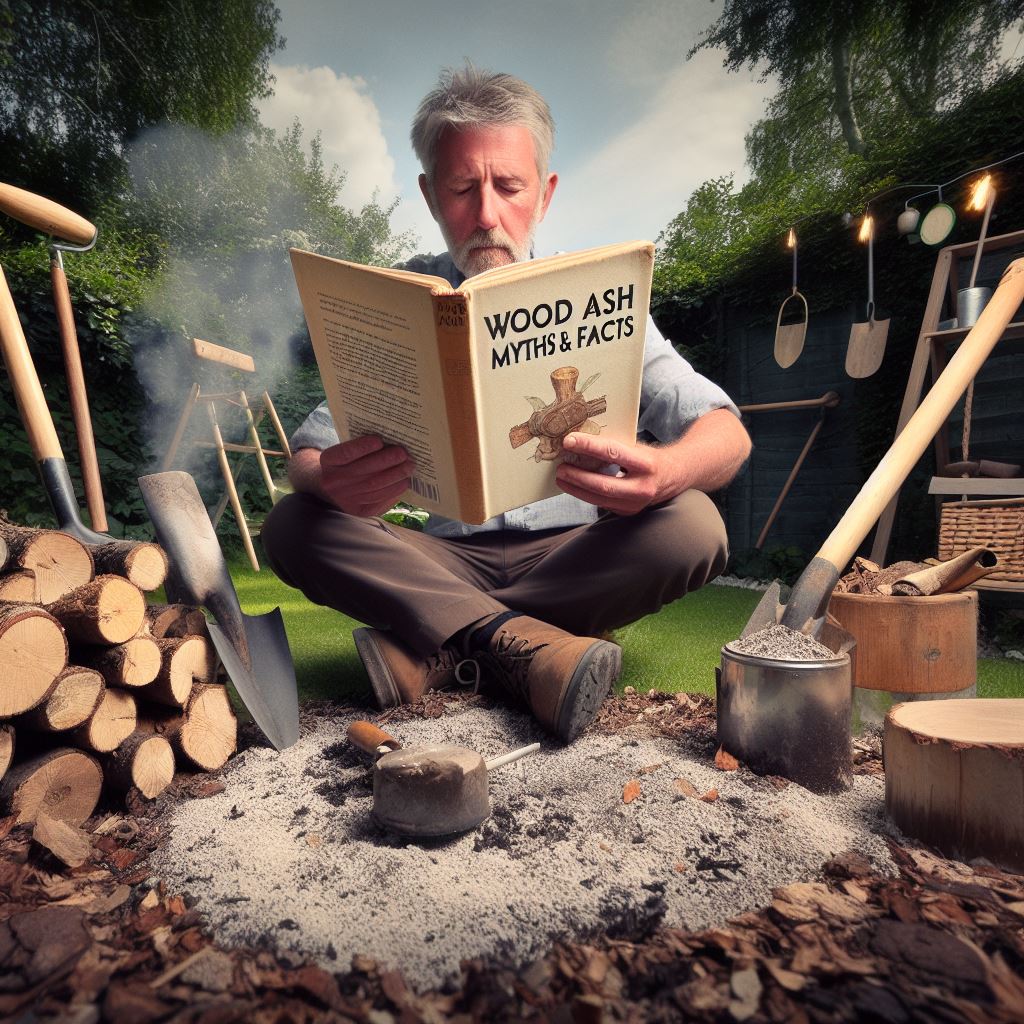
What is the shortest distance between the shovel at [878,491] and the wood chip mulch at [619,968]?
559 millimetres

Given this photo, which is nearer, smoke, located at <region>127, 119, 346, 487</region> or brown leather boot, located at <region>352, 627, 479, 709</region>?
brown leather boot, located at <region>352, 627, 479, 709</region>

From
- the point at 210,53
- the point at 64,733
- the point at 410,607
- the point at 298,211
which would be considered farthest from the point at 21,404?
the point at 298,211

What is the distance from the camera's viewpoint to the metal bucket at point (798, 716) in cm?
114

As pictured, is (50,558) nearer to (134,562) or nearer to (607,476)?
(134,562)

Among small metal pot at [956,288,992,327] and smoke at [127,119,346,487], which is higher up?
smoke at [127,119,346,487]

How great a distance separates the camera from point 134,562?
135cm

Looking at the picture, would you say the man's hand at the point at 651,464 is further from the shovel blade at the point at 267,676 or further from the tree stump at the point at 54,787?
the tree stump at the point at 54,787

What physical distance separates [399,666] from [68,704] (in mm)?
765

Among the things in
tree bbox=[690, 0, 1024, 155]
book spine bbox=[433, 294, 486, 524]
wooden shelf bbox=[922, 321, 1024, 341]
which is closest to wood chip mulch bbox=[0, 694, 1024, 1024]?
book spine bbox=[433, 294, 486, 524]

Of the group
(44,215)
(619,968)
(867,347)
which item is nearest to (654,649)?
(619,968)

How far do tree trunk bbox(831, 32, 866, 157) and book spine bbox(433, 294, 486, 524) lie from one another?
8.24 metres

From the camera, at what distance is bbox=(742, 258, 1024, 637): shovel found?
1.37 meters

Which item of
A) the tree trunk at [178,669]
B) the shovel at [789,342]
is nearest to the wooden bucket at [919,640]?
the tree trunk at [178,669]

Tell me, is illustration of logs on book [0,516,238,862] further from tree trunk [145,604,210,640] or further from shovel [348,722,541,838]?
shovel [348,722,541,838]
